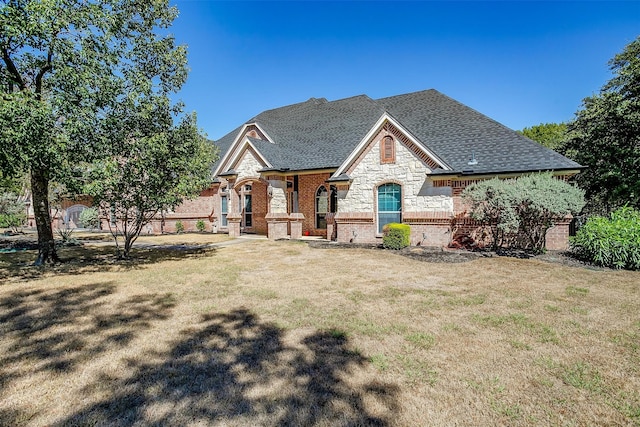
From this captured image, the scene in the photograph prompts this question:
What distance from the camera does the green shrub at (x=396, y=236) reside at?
13422 millimetres

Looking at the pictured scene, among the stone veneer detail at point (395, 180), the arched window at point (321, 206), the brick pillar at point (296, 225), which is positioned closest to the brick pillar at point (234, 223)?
the brick pillar at point (296, 225)

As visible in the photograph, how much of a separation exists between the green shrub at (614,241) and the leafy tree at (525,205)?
115cm

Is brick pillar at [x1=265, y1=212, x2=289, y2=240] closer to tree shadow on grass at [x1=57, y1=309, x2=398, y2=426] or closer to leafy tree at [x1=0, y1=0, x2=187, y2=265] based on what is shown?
leafy tree at [x1=0, y1=0, x2=187, y2=265]

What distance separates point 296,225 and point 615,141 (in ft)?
59.5

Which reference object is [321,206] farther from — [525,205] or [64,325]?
[64,325]

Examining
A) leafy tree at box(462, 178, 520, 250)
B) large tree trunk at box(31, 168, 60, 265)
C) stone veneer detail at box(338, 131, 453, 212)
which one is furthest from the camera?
stone veneer detail at box(338, 131, 453, 212)

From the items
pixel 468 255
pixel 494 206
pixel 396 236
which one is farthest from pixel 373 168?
pixel 468 255

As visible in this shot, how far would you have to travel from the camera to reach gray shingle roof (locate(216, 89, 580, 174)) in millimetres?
14219

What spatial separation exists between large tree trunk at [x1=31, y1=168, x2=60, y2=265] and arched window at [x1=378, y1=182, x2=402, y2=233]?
13244mm

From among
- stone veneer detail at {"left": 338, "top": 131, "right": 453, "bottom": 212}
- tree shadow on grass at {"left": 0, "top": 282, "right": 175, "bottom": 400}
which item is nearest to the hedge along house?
stone veneer detail at {"left": 338, "top": 131, "right": 453, "bottom": 212}

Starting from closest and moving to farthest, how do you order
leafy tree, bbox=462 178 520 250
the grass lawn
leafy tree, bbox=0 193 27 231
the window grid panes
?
the grass lawn
leafy tree, bbox=462 178 520 250
the window grid panes
leafy tree, bbox=0 193 27 231

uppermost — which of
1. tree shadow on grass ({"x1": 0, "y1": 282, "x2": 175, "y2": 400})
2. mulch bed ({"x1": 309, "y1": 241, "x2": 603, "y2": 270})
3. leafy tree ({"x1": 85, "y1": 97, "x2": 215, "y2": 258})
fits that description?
leafy tree ({"x1": 85, "y1": 97, "x2": 215, "y2": 258})

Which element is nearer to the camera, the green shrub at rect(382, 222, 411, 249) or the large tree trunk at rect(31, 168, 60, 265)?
the large tree trunk at rect(31, 168, 60, 265)

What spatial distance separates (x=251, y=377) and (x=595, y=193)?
75.7ft
